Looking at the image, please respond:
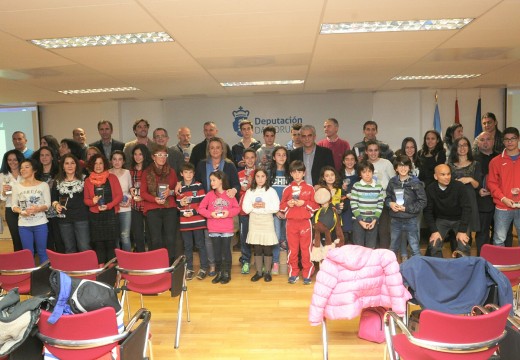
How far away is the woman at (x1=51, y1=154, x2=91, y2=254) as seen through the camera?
5113 mm

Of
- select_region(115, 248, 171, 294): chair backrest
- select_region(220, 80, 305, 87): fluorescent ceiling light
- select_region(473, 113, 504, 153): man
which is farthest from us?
select_region(220, 80, 305, 87): fluorescent ceiling light

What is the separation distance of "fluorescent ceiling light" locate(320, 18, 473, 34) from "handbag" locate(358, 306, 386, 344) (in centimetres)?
260

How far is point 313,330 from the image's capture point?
3879mm

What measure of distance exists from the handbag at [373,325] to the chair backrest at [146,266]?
1.63 m

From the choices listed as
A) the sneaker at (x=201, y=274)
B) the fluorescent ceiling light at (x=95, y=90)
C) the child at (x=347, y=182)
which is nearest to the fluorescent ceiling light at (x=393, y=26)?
the child at (x=347, y=182)

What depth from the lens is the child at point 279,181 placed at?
5.28 m

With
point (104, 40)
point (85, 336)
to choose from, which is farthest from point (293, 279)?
point (104, 40)

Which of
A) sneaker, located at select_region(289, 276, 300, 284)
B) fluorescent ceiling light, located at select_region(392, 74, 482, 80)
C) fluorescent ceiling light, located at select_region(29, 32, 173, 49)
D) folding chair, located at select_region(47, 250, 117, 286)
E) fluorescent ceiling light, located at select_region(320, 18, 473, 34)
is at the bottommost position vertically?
sneaker, located at select_region(289, 276, 300, 284)

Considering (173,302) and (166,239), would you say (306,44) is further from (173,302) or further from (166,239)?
(173,302)

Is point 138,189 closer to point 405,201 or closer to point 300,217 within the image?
point 300,217

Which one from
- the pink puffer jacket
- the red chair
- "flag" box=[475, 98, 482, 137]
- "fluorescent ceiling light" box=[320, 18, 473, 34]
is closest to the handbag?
the pink puffer jacket

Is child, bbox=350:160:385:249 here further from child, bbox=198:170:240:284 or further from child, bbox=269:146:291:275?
child, bbox=198:170:240:284

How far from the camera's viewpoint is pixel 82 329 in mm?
2207

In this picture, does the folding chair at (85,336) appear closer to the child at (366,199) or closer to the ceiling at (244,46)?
the ceiling at (244,46)
